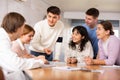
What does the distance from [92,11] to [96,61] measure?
92cm

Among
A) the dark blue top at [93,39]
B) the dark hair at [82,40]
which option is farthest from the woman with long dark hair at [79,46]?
the dark blue top at [93,39]

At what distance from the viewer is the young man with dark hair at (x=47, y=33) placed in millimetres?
3236

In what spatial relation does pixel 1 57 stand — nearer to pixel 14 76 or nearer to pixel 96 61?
pixel 14 76

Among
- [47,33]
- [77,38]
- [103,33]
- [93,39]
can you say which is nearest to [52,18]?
[47,33]

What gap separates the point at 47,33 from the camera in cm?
339

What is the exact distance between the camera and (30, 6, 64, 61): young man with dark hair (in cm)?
324

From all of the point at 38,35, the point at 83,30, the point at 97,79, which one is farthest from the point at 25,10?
the point at 97,79

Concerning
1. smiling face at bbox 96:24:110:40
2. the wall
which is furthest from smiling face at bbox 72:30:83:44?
the wall

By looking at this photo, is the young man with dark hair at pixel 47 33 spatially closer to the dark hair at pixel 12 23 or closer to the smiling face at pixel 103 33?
the smiling face at pixel 103 33

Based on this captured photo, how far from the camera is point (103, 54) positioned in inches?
109

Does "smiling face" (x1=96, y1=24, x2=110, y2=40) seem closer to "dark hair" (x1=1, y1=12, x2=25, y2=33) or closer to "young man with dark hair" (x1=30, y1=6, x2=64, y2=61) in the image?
"young man with dark hair" (x1=30, y1=6, x2=64, y2=61)

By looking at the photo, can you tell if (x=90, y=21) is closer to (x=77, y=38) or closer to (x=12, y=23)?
(x=77, y=38)

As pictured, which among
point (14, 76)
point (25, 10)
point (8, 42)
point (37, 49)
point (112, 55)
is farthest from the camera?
point (25, 10)

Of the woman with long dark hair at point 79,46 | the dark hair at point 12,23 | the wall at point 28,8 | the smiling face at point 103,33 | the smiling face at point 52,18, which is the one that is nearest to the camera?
the dark hair at point 12,23
